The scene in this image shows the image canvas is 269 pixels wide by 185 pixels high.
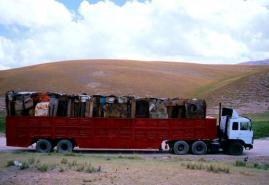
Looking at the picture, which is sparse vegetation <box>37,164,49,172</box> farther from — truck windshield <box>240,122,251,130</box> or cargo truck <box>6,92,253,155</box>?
truck windshield <box>240,122,251,130</box>

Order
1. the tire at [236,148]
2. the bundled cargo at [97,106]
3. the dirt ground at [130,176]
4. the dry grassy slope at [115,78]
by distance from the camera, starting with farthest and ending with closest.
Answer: the dry grassy slope at [115,78] < the tire at [236,148] < the bundled cargo at [97,106] < the dirt ground at [130,176]

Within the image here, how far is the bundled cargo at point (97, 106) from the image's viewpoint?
2784cm

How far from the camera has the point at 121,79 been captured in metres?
95.9

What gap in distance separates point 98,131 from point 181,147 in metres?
4.90

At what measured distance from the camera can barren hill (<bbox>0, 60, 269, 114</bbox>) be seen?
3391 inches

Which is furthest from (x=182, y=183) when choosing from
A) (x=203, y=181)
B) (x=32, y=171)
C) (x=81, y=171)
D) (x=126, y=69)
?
(x=126, y=69)

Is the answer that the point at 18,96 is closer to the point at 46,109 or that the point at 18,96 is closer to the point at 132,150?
the point at 46,109

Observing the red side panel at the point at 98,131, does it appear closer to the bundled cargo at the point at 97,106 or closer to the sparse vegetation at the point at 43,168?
the bundled cargo at the point at 97,106

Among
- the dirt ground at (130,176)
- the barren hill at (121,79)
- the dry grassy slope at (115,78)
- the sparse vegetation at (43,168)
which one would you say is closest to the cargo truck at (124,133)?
the dirt ground at (130,176)

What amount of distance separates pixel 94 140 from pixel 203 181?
13882 mm

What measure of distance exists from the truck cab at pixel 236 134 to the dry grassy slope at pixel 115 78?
54.5 meters

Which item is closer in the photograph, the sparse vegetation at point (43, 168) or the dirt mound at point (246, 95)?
the sparse vegetation at point (43, 168)

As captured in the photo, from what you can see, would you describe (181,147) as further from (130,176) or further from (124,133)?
(130,176)

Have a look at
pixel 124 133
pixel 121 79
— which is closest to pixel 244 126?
pixel 124 133
